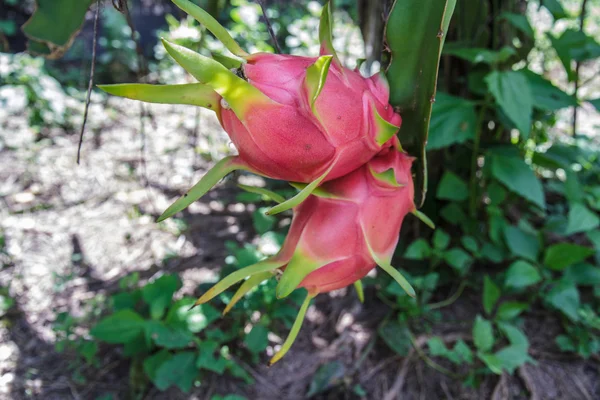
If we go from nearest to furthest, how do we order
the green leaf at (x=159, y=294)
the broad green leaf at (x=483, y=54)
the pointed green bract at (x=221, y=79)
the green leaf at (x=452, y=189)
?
the pointed green bract at (x=221, y=79)
the broad green leaf at (x=483, y=54)
the green leaf at (x=159, y=294)
the green leaf at (x=452, y=189)

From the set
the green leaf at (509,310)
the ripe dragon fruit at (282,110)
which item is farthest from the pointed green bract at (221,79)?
the green leaf at (509,310)

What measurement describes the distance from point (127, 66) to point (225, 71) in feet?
9.30

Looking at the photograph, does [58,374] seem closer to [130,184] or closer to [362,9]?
[130,184]

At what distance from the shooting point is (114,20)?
304 centimetres

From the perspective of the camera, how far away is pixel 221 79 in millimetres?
356

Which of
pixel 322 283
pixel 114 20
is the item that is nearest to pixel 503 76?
pixel 322 283

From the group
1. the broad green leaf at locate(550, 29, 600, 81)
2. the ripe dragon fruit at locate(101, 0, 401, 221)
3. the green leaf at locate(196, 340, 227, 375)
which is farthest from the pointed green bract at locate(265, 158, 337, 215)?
the broad green leaf at locate(550, 29, 600, 81)

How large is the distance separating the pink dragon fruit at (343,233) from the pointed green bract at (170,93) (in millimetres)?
120

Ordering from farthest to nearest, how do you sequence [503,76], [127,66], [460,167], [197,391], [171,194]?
[127,66], [171,194], [460,167], [197,391], [503,76]

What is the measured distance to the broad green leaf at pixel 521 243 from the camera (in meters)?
1.15

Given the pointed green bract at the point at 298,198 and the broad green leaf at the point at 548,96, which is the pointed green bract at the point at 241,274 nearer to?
the pointed green bract at the point at 298,198

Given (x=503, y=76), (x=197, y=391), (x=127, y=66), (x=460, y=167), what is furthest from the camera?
(x=127, y=66)

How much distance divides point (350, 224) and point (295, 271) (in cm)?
6

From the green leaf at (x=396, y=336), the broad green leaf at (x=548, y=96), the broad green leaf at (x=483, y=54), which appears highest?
the broad green leaf at (x=483, y=54)
